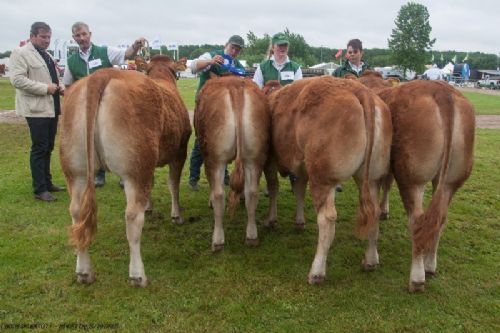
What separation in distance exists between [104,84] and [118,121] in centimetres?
37

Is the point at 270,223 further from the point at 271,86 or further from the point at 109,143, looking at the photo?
the point at 109,143

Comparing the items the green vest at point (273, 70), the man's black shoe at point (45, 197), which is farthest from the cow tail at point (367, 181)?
the man's black shoe at point (45, 197)

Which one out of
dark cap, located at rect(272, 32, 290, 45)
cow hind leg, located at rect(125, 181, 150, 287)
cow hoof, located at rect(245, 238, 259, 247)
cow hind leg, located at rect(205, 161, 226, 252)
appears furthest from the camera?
dark cap, located at rect(272, 32, 290, 45)

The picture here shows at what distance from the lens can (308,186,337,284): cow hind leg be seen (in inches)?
161

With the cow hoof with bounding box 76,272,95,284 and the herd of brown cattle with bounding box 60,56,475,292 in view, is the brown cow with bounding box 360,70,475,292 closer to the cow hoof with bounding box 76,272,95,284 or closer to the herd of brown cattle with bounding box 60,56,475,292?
the herd of brown cattle with bounding box 60,56,475,292

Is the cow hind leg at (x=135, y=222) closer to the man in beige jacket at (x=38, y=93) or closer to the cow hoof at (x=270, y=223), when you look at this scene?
the cow hoof at (x=270, y=223)

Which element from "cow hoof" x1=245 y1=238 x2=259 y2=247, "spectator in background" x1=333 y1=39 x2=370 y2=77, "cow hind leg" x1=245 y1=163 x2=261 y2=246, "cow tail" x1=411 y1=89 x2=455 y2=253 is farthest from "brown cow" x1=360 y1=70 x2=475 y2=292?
"spectator in background" x1=333 y1=39 x2=370 y2=77

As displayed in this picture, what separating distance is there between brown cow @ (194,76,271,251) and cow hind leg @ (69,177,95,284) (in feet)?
4.80

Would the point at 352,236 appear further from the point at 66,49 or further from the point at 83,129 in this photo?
the point at 66,49

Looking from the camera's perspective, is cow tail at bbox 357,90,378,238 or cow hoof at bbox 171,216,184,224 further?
cow hoof at bbox 171,216,184,224

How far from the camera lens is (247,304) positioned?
154 inches

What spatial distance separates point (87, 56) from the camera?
21.8 feet

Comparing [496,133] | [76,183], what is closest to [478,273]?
[76,183]

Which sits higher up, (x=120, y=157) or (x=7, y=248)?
(x=120, y=157)
